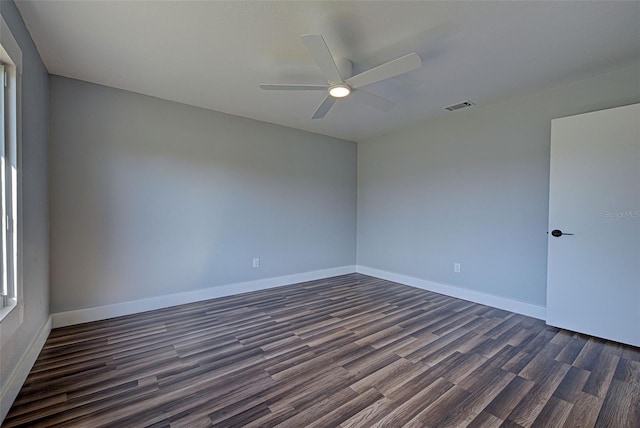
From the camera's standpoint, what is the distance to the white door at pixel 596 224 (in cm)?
246

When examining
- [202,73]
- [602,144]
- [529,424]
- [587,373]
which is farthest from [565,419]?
[202,73]

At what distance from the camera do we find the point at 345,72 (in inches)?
93.9

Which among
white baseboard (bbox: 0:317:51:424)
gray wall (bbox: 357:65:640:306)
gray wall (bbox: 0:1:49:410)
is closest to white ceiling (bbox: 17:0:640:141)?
gray wall (bbox: 0:1:49:410)

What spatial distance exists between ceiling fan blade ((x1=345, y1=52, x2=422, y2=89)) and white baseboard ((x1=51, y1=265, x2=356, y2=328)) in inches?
113

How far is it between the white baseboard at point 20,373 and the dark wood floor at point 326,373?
54mm

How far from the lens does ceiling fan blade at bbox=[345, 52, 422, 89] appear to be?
1.90 meters

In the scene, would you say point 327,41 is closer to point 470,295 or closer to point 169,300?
point 169,300

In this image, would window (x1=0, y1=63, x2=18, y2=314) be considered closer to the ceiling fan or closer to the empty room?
the empty room

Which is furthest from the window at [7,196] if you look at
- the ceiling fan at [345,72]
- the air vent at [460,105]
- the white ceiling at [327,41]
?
the air vent at [460,105]

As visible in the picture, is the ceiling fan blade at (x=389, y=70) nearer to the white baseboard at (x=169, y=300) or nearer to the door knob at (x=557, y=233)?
the door knob at (x=557, y=233)

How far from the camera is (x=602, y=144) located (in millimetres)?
2592

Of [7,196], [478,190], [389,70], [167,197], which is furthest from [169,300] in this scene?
[478,190]

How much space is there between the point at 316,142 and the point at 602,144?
11.1ft

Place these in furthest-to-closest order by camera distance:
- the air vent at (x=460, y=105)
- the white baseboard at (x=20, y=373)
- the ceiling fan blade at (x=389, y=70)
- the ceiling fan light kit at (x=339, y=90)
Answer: the air vent at (x=460, y=105)
the ceiling fan light kit at (x=339, y=90)
the ceiling fan blade at (x=389, y=70)
the white baseboard at (x=20, y=373)
